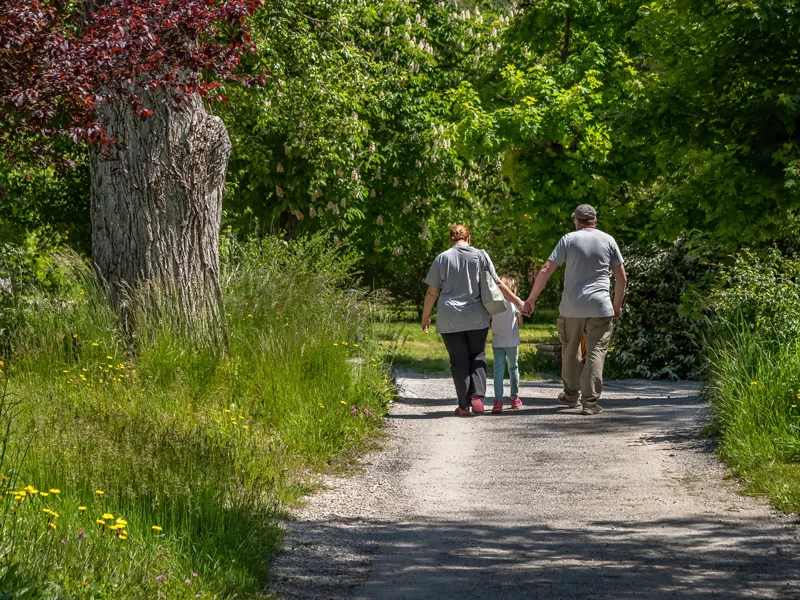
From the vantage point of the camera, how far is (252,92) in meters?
17.3

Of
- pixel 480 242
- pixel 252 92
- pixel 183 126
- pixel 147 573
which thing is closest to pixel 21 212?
pixel 252 92

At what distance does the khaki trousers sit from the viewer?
1134 centimetres

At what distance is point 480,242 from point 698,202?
2037 cm

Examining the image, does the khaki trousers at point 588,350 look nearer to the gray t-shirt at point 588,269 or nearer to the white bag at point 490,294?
the gray t-shirt at point 588,269

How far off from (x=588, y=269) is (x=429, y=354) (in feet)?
40.9

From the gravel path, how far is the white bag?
1477 mm

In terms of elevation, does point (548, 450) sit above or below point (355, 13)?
below

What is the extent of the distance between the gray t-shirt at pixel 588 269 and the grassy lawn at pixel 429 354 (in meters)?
1.97

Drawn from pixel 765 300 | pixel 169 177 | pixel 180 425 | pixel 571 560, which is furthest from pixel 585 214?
pixel 571 560

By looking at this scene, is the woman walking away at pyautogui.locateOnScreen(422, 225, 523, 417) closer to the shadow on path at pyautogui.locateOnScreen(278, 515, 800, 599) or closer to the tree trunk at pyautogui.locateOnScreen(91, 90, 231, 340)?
the tree trunk at pyautogui.locateOnScreen(91, 90, 231, 340)

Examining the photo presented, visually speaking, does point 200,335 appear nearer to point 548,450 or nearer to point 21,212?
point 548,450

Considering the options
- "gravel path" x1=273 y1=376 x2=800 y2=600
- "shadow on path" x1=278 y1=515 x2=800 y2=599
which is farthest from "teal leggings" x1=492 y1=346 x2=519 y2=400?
"shadow on path" x1=278 y1=515 x2=800 y2=599

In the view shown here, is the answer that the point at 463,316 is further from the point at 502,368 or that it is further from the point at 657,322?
the point at 657,322

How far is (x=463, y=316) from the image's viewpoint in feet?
37.6
